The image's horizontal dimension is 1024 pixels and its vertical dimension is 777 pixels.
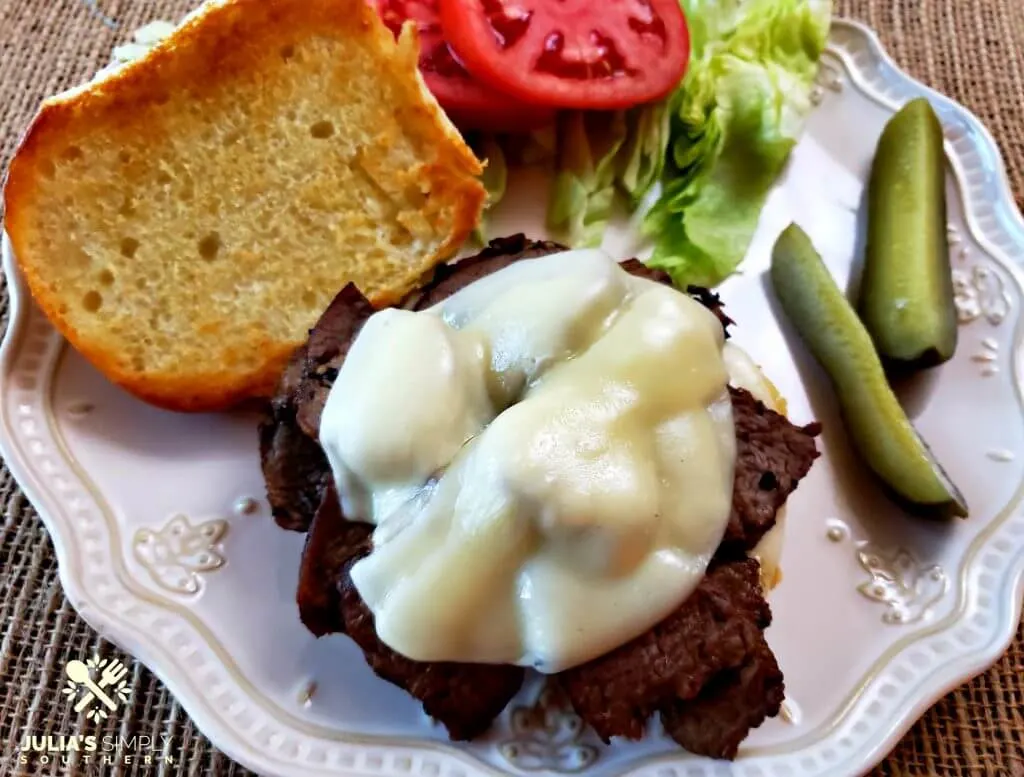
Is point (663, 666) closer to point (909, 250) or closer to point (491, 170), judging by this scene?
point (909, 250)

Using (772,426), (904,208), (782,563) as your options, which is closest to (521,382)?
(772,426)

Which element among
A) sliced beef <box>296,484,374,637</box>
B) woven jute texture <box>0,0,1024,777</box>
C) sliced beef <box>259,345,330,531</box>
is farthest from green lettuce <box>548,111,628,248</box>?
woven jute texture <box>0,0,1024,777</box>

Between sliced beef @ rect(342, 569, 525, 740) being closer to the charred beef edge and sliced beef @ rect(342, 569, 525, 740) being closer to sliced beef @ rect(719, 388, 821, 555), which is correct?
the charred beef edge

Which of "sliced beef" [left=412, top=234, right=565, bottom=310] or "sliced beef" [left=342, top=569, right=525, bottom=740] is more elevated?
"sliced beef" [left=412, top=234, right=565, bottom=310]

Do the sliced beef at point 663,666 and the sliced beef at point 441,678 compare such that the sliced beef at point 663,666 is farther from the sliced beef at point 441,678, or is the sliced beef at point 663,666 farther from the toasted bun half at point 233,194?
the toasted bun half at point 233,194

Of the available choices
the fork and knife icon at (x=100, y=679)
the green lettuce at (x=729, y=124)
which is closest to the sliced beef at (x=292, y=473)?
the fork and knife icon at (x=100, y=679)

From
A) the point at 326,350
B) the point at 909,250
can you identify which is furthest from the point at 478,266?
the point at 909,250
